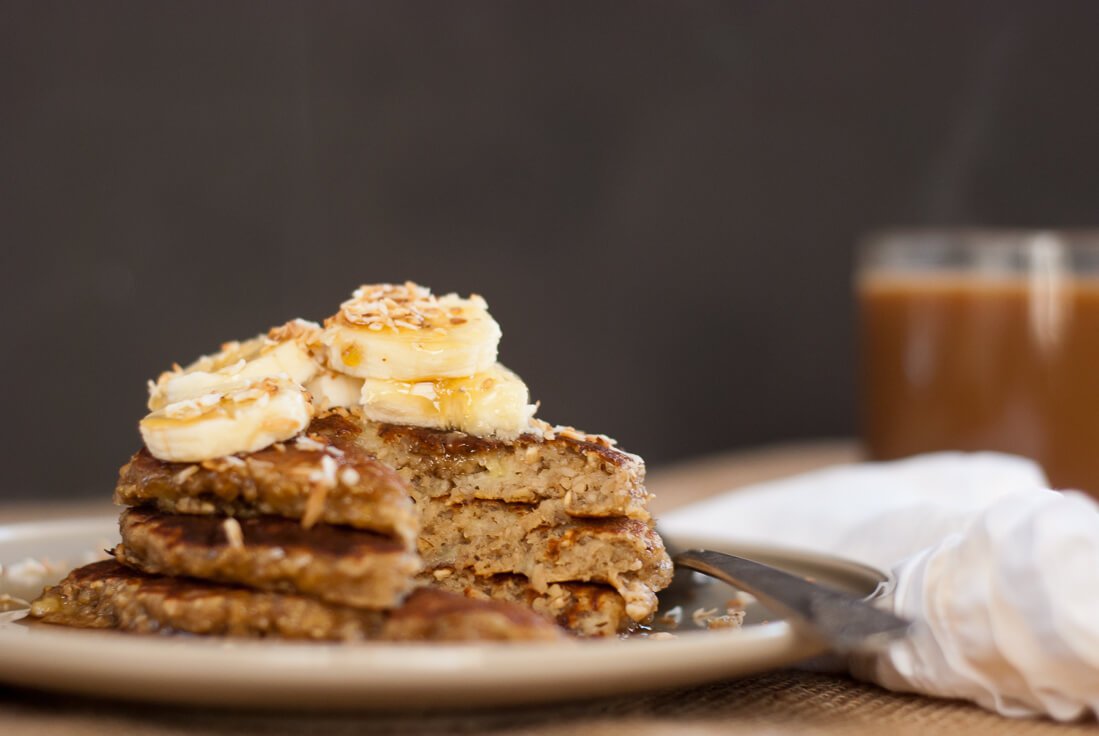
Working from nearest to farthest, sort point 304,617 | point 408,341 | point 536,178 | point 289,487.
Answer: point 304,617
point 289,487
point 408,341
point 536,178

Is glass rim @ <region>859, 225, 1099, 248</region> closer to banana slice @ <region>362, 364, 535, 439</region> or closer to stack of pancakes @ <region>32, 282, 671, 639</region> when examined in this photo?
stack of pancakes @ <region>32, 282, 671, 639</region>

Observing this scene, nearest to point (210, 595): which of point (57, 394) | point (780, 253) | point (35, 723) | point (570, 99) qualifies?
point (35, 723)

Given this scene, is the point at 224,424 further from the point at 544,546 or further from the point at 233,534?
the point at 544,546

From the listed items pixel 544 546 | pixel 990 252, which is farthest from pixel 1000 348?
pixel 544 546

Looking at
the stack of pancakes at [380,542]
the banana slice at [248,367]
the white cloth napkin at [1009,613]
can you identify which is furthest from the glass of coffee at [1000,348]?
the banana slice at [248,367]

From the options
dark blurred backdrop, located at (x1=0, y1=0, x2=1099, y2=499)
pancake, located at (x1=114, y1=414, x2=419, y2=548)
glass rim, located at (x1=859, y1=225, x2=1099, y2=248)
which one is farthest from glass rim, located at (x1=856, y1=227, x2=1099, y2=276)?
pancake, located at (x1=114, y1=414, x2=419, y2=548)

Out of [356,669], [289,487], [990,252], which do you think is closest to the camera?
[356,669]
